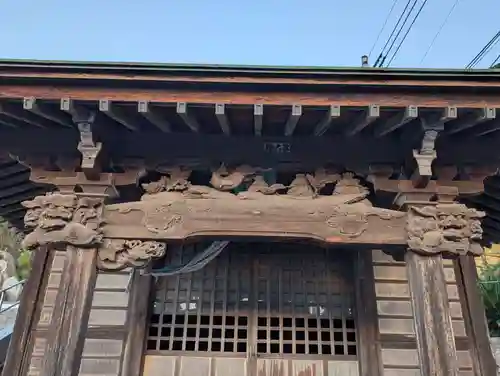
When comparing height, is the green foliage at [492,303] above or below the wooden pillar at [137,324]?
above

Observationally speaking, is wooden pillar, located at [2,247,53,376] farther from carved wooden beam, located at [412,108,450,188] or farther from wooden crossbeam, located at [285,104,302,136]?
carved wooden beam, located at [412,108,450,188]

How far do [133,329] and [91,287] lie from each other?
2.27 m

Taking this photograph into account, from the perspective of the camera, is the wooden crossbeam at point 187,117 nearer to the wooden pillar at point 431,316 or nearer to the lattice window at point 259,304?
the wooden pillar at point 431,316

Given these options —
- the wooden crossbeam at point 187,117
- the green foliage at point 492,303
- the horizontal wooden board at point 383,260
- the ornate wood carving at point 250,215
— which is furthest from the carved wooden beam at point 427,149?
the green foliage at point 492,303

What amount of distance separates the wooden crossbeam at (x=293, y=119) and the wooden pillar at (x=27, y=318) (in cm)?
298

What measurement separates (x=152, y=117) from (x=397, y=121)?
2.24 meters

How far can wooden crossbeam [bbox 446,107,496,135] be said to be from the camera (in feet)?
13.2

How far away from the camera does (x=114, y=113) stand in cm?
419

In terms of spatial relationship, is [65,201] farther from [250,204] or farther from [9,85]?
[250,204]

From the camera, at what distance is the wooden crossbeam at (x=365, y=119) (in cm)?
404

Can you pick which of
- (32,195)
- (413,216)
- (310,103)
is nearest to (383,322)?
(413,216)

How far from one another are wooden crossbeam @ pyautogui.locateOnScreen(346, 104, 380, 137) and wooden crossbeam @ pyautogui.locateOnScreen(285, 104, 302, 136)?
1.80ft

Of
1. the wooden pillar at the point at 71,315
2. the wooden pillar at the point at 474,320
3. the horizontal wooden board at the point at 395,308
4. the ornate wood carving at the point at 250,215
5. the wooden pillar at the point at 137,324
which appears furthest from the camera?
the horizontal wooden board at the point at 395,308

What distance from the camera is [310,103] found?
4098 mm
